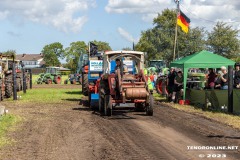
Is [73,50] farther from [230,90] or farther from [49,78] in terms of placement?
[230,90]

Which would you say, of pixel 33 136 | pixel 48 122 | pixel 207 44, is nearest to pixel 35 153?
pixel 33 136

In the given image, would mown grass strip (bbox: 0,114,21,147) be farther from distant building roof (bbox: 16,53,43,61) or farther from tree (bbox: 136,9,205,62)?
distant building roof (bbox: 16,53,43,61)

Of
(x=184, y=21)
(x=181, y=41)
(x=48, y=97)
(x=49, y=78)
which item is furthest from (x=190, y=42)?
(x=48, y=97)

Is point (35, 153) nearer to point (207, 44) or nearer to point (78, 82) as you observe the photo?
point (78, 82)

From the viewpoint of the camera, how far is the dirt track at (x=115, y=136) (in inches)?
308

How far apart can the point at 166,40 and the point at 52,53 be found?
248 ft

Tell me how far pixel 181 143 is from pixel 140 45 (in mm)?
57939

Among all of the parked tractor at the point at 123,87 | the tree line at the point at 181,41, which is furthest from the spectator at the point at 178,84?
the tree line at the point at 181,41

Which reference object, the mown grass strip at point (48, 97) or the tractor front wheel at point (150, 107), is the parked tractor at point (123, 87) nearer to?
the tractor front wheel at point (150, 107)

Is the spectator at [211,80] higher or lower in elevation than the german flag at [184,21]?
lower

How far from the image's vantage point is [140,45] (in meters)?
66.2

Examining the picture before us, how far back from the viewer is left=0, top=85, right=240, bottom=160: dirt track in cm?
781

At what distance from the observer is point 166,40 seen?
62.7 metres

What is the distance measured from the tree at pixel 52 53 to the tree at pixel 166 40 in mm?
64756
